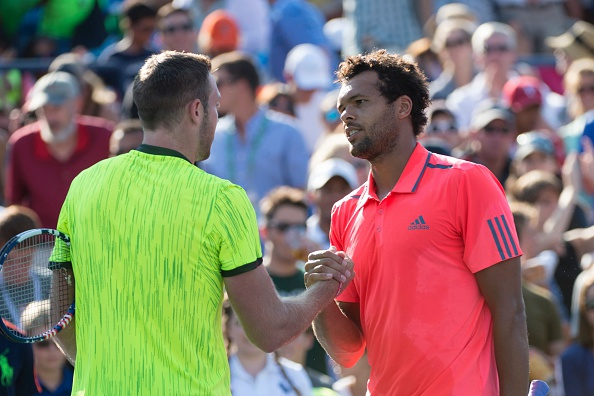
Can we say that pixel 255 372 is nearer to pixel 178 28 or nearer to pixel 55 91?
pixel 55 91

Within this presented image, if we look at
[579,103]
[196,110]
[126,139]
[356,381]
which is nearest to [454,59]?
[579,103]

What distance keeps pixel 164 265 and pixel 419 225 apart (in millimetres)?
1029

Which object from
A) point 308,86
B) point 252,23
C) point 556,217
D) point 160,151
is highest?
point 160,151

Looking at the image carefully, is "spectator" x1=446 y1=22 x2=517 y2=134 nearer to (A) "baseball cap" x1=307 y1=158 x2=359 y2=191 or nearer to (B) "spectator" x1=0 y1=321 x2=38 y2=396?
(A) "baseball cap" x1=307 y1=158 x2=359 y2=191

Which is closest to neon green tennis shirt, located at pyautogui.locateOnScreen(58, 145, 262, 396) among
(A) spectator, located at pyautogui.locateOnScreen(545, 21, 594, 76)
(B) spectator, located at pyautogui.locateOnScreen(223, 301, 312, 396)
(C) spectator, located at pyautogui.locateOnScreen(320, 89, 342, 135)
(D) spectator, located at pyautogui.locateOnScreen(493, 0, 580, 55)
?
(B) spectator, located at pyautogui.locateOnScreen(223, 301, 312, 396)

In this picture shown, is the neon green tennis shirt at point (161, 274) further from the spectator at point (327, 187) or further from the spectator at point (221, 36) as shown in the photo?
the spectator at point (221, 36)

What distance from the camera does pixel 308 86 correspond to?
10812mm

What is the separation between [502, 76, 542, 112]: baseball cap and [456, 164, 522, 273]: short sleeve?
18.8 feet

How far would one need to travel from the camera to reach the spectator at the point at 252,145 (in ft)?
29.0

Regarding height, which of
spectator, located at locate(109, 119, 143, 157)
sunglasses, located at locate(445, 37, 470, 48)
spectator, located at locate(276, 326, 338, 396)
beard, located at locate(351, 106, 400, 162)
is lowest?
spectator, located at locate(276, 326, 338, 396)

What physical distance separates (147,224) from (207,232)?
0.21 meters

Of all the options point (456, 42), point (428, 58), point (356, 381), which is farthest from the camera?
point (428, 58)

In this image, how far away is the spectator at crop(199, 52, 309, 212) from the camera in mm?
8828

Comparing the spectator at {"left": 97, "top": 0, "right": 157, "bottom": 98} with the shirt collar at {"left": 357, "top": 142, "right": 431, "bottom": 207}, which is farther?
the spectator at {"left": 97, "top": 0, "right": 157, "bottom": 98}
